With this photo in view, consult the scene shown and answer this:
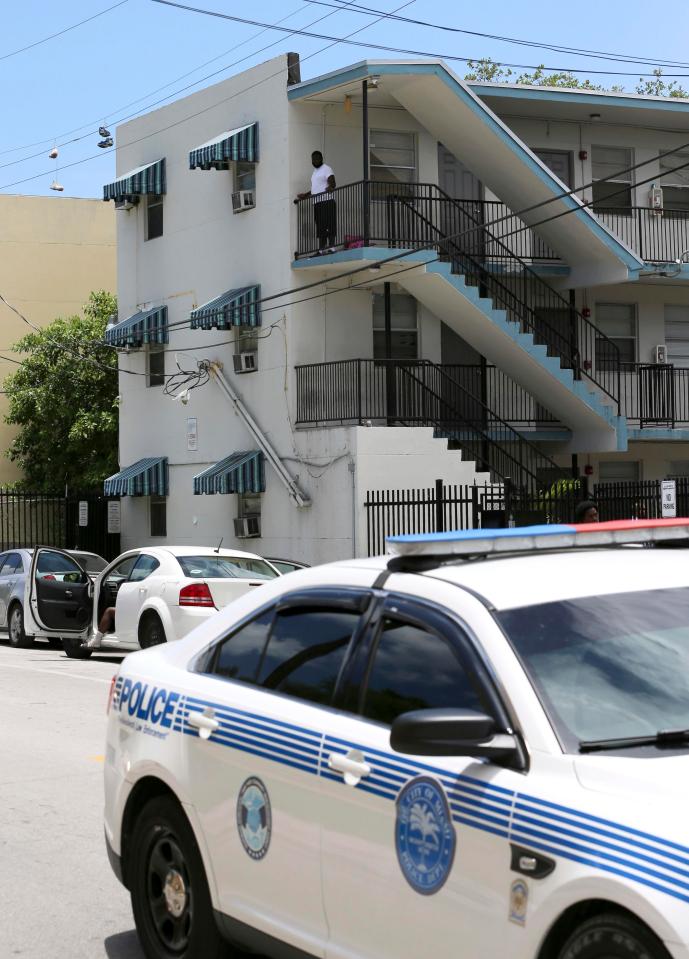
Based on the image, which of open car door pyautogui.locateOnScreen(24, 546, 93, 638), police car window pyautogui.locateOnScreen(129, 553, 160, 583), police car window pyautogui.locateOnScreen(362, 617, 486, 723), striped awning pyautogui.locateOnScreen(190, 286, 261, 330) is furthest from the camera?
striped awning pyautogui.locateOnScreen(190, 286, 261, 330)

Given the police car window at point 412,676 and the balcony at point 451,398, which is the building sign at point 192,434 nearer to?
the balcony at point 451,398

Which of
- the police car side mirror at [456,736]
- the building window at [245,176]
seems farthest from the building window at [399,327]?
the police car side mirror at [456,736]

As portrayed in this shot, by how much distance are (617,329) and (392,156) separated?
239 inches

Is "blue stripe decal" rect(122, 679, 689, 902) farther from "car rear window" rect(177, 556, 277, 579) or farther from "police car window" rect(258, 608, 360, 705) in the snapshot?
"car rear window" rect(177, 556, 277, 579)

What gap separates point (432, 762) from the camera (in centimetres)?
419

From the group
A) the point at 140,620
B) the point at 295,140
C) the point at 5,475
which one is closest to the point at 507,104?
the point at 295,140

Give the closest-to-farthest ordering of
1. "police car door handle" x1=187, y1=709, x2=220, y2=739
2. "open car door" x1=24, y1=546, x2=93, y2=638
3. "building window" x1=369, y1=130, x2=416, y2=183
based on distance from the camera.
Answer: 1. "police car door handle" x1=187, y1=709, x2=220, y2=739
2. "open car door" x1=24, y1=546, x2=93, y2=638
3. "building window" x1=369, y1=130, x2=416, y2=183

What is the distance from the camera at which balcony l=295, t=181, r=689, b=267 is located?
1002 inches

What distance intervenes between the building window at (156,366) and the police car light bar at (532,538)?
1029 inches

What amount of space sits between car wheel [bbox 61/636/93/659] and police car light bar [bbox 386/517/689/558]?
1552 centimetres

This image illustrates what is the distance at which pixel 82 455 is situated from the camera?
40.8 meters

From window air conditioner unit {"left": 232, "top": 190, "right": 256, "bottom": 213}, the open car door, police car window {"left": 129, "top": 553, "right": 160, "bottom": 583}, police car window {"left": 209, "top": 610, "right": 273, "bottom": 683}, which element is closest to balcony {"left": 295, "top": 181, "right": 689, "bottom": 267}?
window air conditioner unit {"left": 232, "top": 190, "right": 256, "bottom": 213}

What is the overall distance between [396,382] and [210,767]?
68.7 ft

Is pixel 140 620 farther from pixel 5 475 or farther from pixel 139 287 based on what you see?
pixel 5 475
